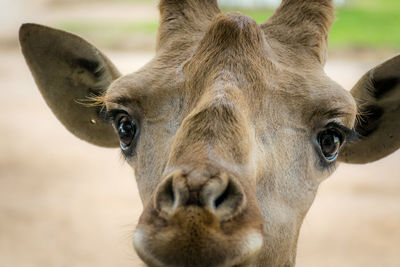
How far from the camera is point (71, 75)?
543 centimetres

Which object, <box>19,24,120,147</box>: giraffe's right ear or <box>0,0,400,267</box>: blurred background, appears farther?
<box>0,0,400,267</box>: blurred background

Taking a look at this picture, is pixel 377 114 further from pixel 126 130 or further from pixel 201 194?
pixel 201 194

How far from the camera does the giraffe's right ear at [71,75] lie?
5266mm

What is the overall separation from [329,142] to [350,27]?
2793 centimetres

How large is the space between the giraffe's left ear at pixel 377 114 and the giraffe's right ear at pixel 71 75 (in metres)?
2.13

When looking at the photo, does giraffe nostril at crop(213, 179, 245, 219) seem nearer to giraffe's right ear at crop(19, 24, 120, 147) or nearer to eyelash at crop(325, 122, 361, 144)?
eyelash at crop(325, 122, 361, 144)

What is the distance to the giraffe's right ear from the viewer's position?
5.27m

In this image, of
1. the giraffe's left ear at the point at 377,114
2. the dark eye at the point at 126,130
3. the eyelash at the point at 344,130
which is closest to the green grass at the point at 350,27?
the giraffe's left ear at the point at 377,114

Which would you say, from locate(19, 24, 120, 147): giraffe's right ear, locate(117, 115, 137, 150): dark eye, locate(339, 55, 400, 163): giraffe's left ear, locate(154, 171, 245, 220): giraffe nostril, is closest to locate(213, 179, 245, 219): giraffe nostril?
locate(154, 171, 245, 220): giraffe nostril

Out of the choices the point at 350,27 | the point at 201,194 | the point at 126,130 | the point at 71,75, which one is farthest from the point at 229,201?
the point at 350,27

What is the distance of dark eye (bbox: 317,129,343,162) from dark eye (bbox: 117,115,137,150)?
1272 millimetres

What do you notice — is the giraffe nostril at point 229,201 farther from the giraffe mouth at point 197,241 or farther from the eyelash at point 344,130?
the eyelash at point 344,130

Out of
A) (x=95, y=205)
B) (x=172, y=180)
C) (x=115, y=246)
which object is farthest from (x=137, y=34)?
(x=172, y=180)

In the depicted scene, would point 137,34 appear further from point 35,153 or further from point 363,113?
point 363,113
